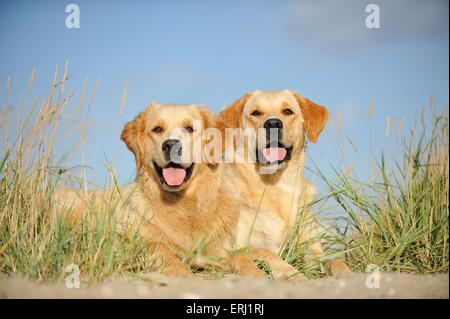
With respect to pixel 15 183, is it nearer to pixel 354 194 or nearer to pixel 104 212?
pixel 104 212

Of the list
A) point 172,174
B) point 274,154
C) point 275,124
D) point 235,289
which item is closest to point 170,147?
point 172,174

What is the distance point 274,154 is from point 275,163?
0.08 meters

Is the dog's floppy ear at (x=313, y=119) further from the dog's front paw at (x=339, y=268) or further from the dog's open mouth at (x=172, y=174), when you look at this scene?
the dog's open mouth at (x=172, y=174)

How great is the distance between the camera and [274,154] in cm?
502

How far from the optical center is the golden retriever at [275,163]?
16.0 feet

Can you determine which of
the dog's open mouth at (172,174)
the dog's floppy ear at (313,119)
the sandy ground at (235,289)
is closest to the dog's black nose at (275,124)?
the dog's floppy ear at (313,119)

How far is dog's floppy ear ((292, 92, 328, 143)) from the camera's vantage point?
202 inches

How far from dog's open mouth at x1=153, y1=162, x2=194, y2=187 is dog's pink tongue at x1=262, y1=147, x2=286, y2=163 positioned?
2.76ft

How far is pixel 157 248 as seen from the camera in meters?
4.19

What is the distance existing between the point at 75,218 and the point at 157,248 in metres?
0.65

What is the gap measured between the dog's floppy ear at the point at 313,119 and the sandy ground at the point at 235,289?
1620 millimetres

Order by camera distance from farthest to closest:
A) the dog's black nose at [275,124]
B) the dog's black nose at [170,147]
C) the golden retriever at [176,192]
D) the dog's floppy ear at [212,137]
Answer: the dog's black nose at [275,124], the dog's floppy ear at [212,137], the golden retriever at [176,192], the dog's black nose at [170,147]

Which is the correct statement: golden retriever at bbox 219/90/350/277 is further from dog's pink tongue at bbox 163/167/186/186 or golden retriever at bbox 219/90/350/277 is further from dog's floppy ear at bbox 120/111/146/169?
dog's floppy ear at bbox 120/111/146/169

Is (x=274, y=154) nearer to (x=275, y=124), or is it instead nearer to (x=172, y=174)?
(x=275, y=124)
